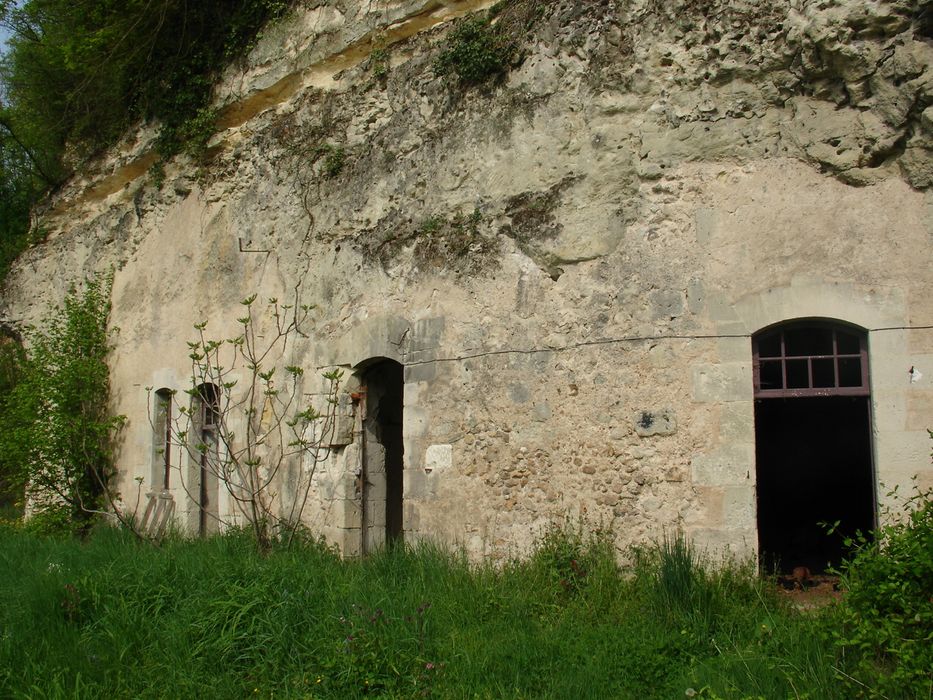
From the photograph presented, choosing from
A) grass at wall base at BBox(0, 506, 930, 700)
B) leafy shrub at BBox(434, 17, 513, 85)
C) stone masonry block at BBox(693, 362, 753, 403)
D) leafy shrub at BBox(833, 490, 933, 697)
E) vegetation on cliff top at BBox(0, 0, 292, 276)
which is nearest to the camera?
leafy shrub at BBox(833, 490, 933, 697)

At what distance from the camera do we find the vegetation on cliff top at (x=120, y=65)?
1127 centimetres

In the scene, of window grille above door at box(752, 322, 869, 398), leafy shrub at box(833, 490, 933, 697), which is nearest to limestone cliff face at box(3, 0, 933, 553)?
window grille above door at box(752, 322, 869, 398)

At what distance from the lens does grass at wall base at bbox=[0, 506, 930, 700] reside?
4785 millimetres

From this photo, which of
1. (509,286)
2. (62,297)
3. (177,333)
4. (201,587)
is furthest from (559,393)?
(62,297)

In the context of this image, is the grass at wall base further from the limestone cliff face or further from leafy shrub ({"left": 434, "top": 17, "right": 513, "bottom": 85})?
leafy shrub ({"left": 434, "top": 17, "right": 513, "bottom": 85})

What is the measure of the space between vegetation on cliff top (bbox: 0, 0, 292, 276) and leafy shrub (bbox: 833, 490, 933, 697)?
29.7 ft

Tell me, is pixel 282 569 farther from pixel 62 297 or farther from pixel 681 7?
pixel 62 297

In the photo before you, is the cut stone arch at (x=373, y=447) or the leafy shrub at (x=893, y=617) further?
the cut stone arch at (x=373, y=447)

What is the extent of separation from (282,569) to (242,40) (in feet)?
24.0

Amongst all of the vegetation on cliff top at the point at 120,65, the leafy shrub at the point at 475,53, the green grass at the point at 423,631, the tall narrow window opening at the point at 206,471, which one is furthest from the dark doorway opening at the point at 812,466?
the vegetation on cliff top at the point at 120,65

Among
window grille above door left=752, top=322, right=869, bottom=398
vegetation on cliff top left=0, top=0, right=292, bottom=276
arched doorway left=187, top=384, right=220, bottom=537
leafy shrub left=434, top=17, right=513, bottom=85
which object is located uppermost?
vegetation on cliff top left=0, top=0, right=292, bottom=276

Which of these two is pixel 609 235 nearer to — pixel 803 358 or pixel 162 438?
pixel 803 358

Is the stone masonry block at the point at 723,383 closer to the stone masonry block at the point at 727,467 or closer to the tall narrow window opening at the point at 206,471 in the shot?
the stone masonry block at the point at 727,467

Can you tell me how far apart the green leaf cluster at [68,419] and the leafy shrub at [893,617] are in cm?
933
